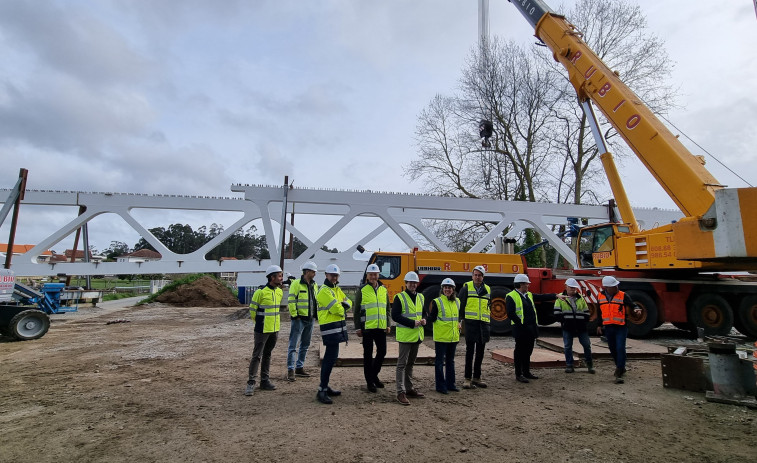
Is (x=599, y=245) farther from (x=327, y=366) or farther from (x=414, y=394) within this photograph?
(x=327, y=366)

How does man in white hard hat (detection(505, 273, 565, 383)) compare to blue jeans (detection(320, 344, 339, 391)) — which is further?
man in white hard hat (detection(505, 273, 565, 383))

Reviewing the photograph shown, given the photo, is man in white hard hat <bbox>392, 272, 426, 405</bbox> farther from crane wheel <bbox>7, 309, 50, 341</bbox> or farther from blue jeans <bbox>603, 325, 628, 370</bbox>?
crane wheel <bbox>7, 309, 50, 341</bbox>

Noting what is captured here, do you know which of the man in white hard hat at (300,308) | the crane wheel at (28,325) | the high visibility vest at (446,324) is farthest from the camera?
the crane wheel at (28,325)

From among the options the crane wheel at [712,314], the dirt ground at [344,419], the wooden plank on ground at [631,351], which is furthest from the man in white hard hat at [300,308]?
the crane wheel at [712,314]

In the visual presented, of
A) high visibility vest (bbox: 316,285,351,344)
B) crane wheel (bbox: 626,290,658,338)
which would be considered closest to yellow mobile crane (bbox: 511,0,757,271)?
crane wheel (bbox: 626,290,658,338)

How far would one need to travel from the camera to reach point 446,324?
564cm

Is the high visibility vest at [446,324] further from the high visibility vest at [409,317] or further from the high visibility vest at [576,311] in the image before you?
the high visibility vest at [576,311]

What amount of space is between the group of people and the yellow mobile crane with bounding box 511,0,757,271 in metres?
1.66

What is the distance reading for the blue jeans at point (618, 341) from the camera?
653 cm

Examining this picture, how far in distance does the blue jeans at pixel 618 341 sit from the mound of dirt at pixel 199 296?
19.6 meters

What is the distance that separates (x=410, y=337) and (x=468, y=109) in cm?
2138

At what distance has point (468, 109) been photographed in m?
24.4

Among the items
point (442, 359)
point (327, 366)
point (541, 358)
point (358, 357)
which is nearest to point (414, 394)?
point (442, 359)

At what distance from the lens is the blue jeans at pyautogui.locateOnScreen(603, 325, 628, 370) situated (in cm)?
653
